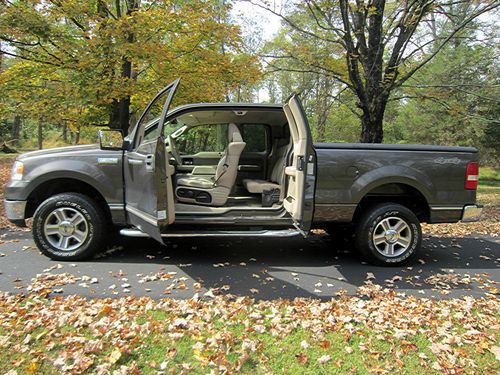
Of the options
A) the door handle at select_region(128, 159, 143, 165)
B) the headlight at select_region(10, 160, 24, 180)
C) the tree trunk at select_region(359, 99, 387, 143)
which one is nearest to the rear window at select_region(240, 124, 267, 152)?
the door handle at select_region(128, 159, 143, 165)

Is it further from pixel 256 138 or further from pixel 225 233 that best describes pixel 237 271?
pixel 256 138

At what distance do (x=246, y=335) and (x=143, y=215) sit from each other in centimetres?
193

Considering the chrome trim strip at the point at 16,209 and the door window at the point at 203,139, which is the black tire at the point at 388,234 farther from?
the chrome trim strip at the point at 16,209

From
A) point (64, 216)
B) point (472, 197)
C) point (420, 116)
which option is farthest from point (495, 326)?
point (420, 116)

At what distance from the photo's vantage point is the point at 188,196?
17.0 ft

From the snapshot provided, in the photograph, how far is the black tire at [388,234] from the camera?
4.81 meters

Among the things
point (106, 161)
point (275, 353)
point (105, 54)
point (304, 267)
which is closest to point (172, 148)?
point (106, 161)

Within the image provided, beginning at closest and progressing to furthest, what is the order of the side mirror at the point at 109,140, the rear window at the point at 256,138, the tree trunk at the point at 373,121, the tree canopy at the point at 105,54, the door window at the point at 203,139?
1. the side mirror at the point at 109,140
2. the rear window at the point at 256,138
3. the door window at the point at 203,139
4. the tree canopy at the point at 105,54
5. the tree trunk at the point at 373,121

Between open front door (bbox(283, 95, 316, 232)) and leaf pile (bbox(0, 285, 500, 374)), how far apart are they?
1.06 metres

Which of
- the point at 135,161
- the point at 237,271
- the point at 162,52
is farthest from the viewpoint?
the point at 162,52

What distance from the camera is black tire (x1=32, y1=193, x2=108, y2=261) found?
182 inches

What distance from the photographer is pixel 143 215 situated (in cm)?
430

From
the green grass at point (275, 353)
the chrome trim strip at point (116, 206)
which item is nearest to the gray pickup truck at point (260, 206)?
the chrome trim strip at point (116, 206)

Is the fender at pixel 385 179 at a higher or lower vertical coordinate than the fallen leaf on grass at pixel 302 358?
higher
